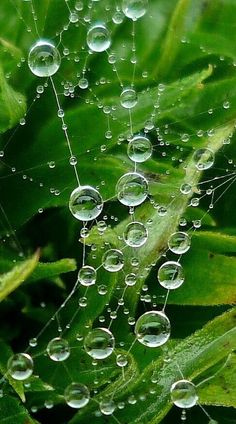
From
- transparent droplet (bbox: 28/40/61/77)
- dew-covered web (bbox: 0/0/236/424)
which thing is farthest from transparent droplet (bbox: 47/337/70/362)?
transparent droplet (bbox: 28/40/61/77)

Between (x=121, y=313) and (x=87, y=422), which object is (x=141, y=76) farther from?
(x=87, y=422)

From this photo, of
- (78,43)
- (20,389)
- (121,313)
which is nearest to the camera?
(20,389)

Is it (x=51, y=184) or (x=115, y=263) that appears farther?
(x=51, y=184)

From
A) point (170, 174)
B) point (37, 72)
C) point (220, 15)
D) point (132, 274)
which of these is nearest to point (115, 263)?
point (132, 274)

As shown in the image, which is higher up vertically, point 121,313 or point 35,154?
point 35,154

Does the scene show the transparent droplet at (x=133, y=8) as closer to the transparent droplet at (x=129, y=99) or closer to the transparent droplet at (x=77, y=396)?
the transparent droplet at (x=129, y=99)

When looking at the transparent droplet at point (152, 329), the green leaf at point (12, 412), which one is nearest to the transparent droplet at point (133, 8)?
the transparent droplet at point (152, 329)

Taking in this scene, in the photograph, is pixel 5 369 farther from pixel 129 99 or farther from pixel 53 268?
pixel 129 99
